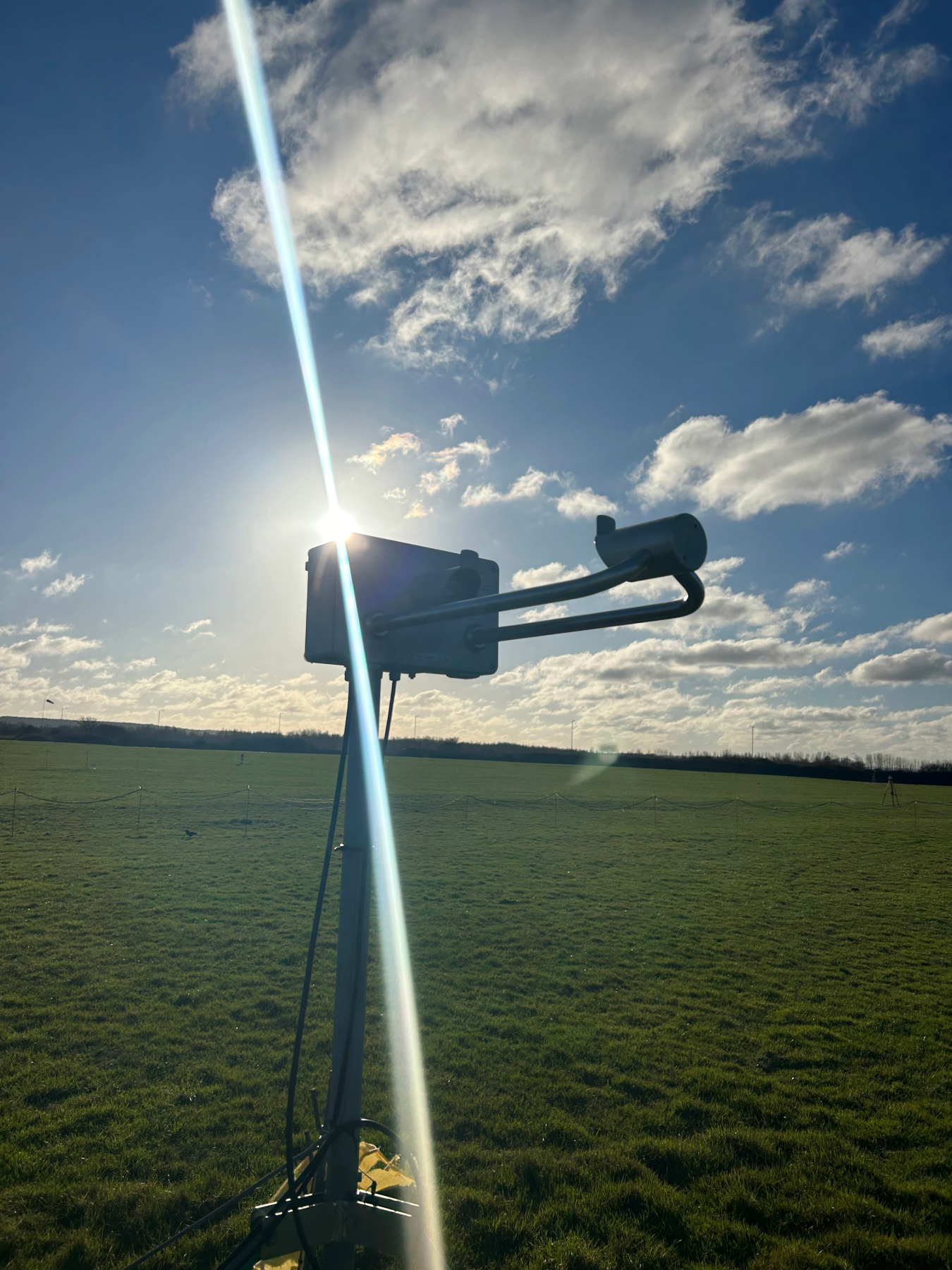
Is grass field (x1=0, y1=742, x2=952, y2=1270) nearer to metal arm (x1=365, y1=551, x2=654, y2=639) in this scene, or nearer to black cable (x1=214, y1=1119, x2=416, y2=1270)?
black cable (x1=214, y1=1119, x2=416, y2=1270)

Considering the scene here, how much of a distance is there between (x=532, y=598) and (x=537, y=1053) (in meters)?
5.53

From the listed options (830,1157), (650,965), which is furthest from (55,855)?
(830,1157)

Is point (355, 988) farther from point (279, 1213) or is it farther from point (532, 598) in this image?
point (532, 598)

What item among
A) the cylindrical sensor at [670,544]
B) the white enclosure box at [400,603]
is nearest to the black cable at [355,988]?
the white enclosure box at [400,603]

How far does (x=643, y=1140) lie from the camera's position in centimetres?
470

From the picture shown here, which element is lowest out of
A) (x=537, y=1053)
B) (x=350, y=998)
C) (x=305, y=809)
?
(x=305, y=809)

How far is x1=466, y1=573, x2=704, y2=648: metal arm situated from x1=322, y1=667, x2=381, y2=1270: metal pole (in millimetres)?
559

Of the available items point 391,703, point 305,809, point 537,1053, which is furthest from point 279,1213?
point 305,809

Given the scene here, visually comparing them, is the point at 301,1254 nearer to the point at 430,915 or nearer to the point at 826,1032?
the point at 826,1032

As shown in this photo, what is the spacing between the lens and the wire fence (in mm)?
20781

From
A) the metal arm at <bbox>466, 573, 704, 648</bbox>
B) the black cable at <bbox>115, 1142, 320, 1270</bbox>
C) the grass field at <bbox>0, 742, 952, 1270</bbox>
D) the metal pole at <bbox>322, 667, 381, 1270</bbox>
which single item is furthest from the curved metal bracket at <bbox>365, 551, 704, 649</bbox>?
the grass field at <bbox>0, 742, 952, 1270</bbox>

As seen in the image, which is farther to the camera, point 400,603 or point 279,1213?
point 400,603

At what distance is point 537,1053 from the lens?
20.2 ft

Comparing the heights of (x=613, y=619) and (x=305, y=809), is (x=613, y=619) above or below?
above
